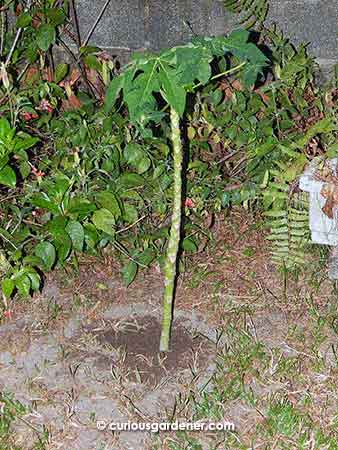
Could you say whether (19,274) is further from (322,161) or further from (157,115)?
(322,161)

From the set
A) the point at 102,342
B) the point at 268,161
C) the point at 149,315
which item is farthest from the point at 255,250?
the point at 102,342

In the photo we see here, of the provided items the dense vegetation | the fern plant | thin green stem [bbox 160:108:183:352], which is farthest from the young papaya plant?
the fern plant

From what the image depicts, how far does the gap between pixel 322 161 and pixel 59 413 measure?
57.1 inches

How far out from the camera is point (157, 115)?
2.67 metres

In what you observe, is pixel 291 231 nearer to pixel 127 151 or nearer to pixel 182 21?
pixel 127 151

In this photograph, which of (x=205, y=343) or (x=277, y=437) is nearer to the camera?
(x=277, y=437)

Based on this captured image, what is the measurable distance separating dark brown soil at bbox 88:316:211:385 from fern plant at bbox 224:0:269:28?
5.03ft

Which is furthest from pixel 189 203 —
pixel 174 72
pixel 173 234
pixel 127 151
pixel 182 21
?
pixel 174 72

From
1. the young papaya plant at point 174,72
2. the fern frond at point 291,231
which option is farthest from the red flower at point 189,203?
the young papaya plant at point 174,72

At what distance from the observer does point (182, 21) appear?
384 centimetres

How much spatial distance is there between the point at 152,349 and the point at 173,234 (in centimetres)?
52

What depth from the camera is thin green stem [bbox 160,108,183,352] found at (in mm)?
2535

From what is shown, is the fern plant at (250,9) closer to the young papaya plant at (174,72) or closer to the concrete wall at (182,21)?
the concrete wall at (182,21)

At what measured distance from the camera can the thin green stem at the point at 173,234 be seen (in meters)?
2.54
